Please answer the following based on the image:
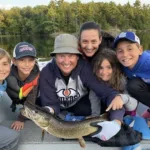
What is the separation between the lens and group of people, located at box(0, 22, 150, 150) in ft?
8.43

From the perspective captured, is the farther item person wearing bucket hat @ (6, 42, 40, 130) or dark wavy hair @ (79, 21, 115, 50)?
dark wavy hair @ (79, 21, 115, 50)

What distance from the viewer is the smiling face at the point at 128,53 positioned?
2627 mm

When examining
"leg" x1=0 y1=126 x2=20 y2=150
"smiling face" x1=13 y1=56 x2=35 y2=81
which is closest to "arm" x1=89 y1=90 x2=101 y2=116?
"smiling face" x1=13 y1=56 x2=35 y2=81

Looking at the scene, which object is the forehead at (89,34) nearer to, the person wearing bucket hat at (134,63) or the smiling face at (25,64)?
the person wearing bucket hat at (134,63)

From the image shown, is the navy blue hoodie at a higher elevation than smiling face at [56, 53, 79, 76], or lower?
lower

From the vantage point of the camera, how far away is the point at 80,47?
2896 millimetres

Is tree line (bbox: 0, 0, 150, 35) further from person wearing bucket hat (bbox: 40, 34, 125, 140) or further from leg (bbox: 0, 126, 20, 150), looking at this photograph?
leg (bbox: 0, 126, 20, 150)

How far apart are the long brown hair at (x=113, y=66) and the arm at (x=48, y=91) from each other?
458mm

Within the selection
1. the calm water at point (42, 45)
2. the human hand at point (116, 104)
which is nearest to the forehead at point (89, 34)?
the human hand at point (116, 104)

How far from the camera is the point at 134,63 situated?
2.68 m

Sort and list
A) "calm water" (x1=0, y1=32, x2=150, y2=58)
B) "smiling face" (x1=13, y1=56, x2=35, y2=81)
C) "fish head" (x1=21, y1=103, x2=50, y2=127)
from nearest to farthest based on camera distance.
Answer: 1. "fish head" (x1=21, y1=103, x2=50, y2=127)
2. "smiling face" (x1=13, y1=56, x2=35, y2=81)
3. "calm water" (x1=0, y1=32, x2=150, y2=58)

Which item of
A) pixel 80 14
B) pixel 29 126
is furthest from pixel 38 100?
pixel 80 14

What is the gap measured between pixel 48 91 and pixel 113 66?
0.73 meters

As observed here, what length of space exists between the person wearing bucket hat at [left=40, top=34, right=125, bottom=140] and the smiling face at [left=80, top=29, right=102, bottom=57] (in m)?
0.16
